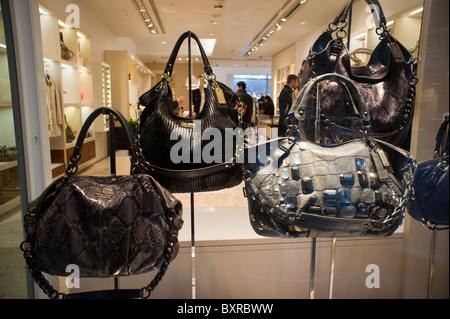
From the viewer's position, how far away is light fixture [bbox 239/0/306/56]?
109 cm

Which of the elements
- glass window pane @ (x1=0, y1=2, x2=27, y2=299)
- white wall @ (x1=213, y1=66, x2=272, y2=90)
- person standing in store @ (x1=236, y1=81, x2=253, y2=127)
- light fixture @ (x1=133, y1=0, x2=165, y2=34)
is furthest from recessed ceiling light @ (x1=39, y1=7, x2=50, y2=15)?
person standing in store @ (x1=236, y1=81, x2=253, y2=127)

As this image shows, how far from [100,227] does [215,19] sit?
0.84 m

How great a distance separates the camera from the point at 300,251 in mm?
1406

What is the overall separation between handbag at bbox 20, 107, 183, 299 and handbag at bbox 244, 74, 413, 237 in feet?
0.87

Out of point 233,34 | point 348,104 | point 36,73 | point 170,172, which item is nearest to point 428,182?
point 348,104

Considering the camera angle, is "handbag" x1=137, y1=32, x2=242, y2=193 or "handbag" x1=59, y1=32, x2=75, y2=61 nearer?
"handbag" x1=137, y1=32, x2=242, y2=193

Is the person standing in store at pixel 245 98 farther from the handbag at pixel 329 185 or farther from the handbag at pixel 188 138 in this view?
the handbag at pixel 329 185

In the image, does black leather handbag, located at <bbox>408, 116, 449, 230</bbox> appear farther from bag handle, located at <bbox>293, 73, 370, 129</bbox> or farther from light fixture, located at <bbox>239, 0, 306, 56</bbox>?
light fixture, located at <bbox>239, 0, 306, 56</bbox>

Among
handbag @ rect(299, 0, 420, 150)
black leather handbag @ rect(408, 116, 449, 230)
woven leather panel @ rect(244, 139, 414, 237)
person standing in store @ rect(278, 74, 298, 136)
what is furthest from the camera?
person standing in store @ rect(278, 74, 298, 136)

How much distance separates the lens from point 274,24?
1.13 m

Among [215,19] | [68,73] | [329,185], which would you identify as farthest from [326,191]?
[68,73]

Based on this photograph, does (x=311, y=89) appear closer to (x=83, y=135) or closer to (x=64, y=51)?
(x=83, y=135)

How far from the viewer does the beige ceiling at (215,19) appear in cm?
107

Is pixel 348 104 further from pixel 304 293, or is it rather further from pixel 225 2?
pixel 304 293
